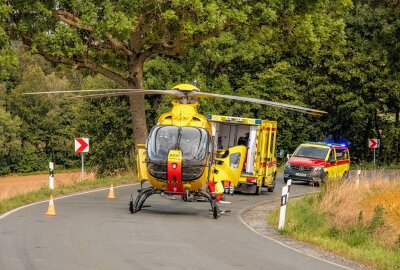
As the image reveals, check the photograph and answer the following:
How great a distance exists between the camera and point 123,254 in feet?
41.5

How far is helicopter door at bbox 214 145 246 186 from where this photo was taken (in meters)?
20.8

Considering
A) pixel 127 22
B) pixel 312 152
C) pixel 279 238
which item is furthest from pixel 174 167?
pixel 312 152

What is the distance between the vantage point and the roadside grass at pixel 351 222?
15.8 m

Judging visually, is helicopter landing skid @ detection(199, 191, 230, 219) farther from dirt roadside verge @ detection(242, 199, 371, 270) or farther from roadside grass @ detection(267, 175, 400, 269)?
roadside grass @ detection(267, 175, 400, 269)

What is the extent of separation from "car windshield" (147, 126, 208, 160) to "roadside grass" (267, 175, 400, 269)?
2637 millimetres

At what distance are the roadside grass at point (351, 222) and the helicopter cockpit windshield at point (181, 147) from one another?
96.9 inches

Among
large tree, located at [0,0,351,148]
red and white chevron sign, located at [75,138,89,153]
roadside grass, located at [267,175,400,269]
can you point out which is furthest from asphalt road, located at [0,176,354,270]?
large tree, located at [0,0,351,148]

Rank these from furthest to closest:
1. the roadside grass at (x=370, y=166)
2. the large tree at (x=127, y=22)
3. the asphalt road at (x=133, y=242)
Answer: the roadside grass at (x=370, y=166) < the large tree at (x=127, y=22) < the asphalt road at (x=133, y=242)

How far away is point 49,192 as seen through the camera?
24547 mm

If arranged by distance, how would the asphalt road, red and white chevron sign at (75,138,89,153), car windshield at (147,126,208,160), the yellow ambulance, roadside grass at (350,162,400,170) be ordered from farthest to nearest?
roadside grass at (350,162,400,170) < red and white chevron sign at (75,138,89,153) < the yellow ambulance < car windshield at (147,126,208,160) < the asphalt road

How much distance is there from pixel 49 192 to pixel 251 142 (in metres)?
7.41

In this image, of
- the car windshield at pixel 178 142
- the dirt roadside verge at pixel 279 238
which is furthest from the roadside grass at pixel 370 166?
the car windshield at pixel 178 142

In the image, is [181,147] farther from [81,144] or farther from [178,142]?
[81,144]

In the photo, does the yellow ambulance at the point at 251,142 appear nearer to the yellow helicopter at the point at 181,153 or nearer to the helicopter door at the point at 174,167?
the yellow helicopter at the point at 181,153
